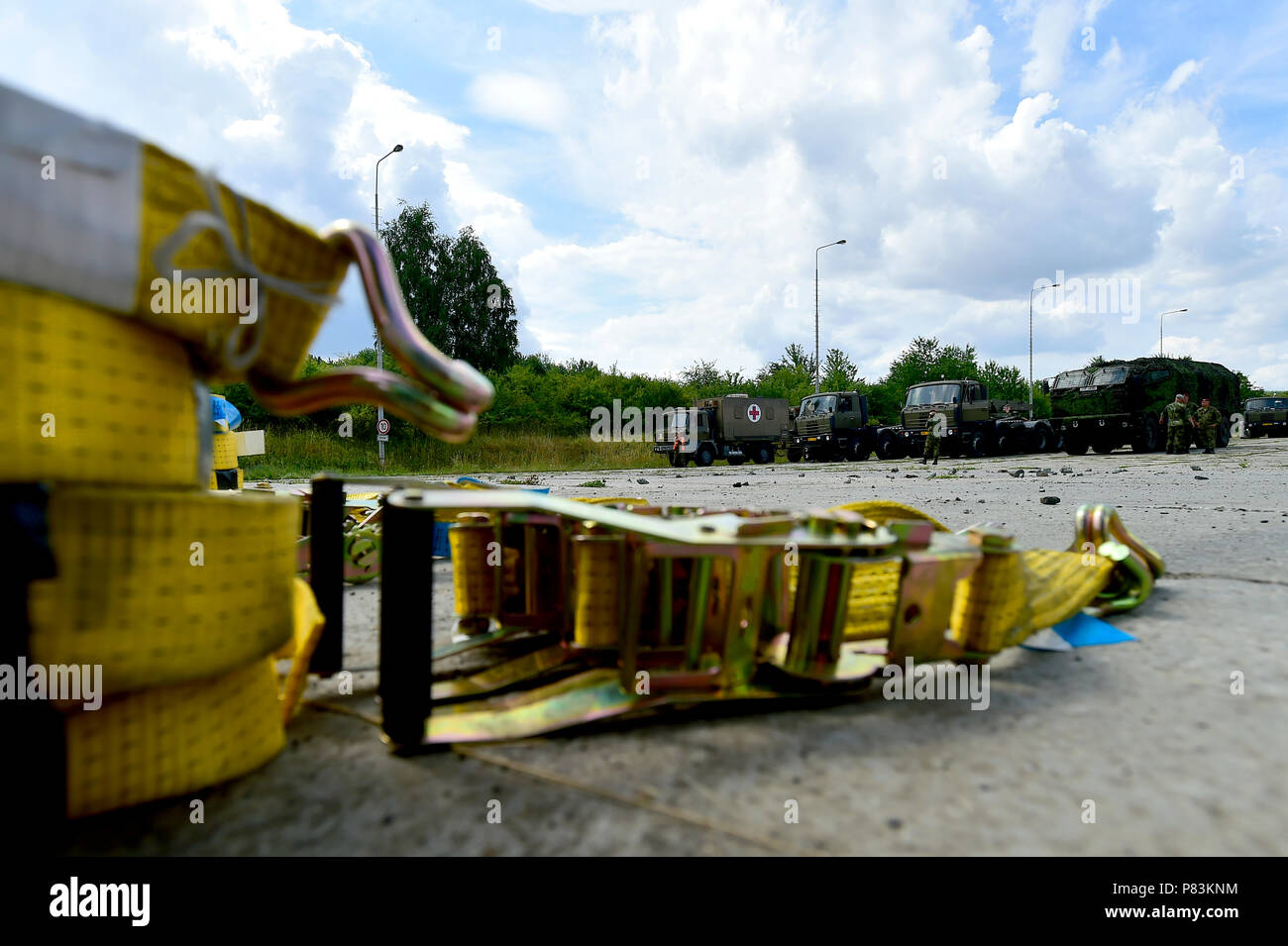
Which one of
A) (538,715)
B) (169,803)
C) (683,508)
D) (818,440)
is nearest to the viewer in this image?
(169,803)

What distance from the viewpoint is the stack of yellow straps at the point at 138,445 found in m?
0.78

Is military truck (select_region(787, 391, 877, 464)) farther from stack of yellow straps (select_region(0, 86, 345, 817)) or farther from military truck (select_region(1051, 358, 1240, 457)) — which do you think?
stack of yellow straps (select_region(0, 86, 345, 817))

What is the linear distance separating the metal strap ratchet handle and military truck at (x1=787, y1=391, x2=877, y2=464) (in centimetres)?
2346

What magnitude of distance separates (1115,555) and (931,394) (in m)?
23.0

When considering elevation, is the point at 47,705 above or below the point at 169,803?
above

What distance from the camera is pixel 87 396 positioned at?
836 mm

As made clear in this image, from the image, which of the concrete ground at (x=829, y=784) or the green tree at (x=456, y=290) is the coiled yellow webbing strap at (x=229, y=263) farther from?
the green tree at (x=456, y=290)

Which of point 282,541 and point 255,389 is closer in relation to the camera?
point 282,541

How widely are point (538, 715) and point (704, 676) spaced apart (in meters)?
0.28

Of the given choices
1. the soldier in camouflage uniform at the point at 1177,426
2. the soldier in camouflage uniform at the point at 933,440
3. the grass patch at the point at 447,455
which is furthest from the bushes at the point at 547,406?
the soldier in camouflage uniform at the point at 1177,426

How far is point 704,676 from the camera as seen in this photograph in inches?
47.4
